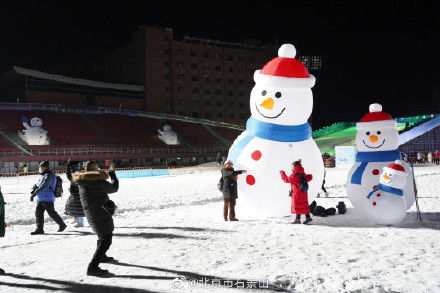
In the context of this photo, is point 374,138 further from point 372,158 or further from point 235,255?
point 235,255

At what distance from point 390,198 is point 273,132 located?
10.0 ft

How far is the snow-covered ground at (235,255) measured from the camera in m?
4.96

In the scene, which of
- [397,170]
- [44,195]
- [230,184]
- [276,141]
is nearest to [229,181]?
[230,184]

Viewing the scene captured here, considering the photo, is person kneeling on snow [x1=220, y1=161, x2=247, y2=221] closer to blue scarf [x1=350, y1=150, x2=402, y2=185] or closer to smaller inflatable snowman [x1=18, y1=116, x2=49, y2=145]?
blue scarf [x1=350, y1=150, x2=402, y2=185]

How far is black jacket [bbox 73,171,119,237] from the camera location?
534cm

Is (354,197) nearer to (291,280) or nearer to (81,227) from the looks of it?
(291,280)

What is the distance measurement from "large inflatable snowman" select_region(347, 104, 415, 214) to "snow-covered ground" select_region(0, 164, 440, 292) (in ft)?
2.21

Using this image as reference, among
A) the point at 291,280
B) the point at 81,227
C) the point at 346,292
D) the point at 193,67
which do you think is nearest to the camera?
the point at 346,292

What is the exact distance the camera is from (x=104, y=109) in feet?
167

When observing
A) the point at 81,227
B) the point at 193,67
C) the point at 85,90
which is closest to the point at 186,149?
the point at 85,90

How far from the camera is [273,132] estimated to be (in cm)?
932

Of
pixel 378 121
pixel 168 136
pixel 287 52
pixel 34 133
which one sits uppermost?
pixel 168 136

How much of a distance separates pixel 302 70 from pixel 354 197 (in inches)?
140

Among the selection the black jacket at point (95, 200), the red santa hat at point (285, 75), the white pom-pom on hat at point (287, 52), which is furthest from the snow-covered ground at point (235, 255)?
the white pom-pom on hat at point (287, 52)
